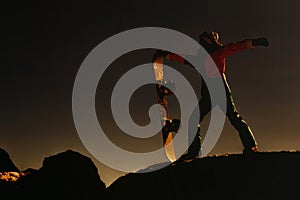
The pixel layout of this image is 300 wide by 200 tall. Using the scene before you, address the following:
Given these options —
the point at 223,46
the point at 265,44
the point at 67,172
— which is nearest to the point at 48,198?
the point at 67,172

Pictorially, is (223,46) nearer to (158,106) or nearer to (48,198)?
(158,106)

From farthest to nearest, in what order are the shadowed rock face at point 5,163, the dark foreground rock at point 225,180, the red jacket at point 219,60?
the shadowed rock face at point 5,163, the red jacket at point 219,60, the dark foreground rock at point 225,180

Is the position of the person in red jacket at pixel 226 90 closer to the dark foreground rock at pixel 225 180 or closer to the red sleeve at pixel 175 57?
the red sleeve at pixel 175 57

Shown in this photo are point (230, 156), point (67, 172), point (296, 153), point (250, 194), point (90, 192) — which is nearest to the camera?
point (250, 194)

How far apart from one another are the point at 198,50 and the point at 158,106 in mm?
2020

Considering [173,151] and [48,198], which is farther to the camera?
[48,198]

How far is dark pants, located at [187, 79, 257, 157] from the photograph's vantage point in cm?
928

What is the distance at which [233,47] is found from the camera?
937 cm

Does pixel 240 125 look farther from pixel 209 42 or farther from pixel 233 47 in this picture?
pixel 209 42

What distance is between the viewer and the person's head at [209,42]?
9.73m

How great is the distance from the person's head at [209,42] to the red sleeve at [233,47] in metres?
0.22

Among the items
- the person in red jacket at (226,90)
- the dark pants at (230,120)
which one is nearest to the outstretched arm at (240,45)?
the person in red jacket at (226,90)

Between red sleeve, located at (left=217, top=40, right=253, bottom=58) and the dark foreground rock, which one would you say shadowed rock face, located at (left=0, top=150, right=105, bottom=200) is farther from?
red sleeve, located at (left=217, top=40, right=253, bottom=58)

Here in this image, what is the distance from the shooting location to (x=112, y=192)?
34.3 ft
